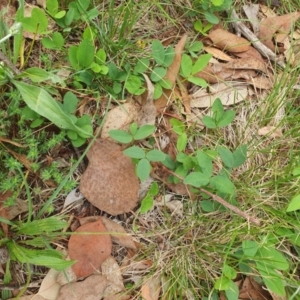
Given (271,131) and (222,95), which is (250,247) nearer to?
(271,131)

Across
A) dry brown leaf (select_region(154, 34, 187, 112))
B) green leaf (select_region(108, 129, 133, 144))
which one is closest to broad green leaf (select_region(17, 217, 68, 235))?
green leaf (select_region(108, 129, 133, 144))

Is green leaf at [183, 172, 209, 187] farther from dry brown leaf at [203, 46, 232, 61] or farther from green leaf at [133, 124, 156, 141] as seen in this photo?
dry brown leaf at [203, 46, 232, 61]

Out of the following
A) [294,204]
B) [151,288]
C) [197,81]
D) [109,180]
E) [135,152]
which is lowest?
[151,288]

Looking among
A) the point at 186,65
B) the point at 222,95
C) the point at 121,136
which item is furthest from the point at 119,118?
the point at 222,95

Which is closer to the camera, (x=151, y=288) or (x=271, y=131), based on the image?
(x=151, y=288)

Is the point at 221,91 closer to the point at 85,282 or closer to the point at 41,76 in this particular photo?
the point at 41,76

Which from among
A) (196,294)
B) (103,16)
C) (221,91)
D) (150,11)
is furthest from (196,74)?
(196,294)

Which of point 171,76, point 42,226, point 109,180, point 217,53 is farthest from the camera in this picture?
point 217,53
